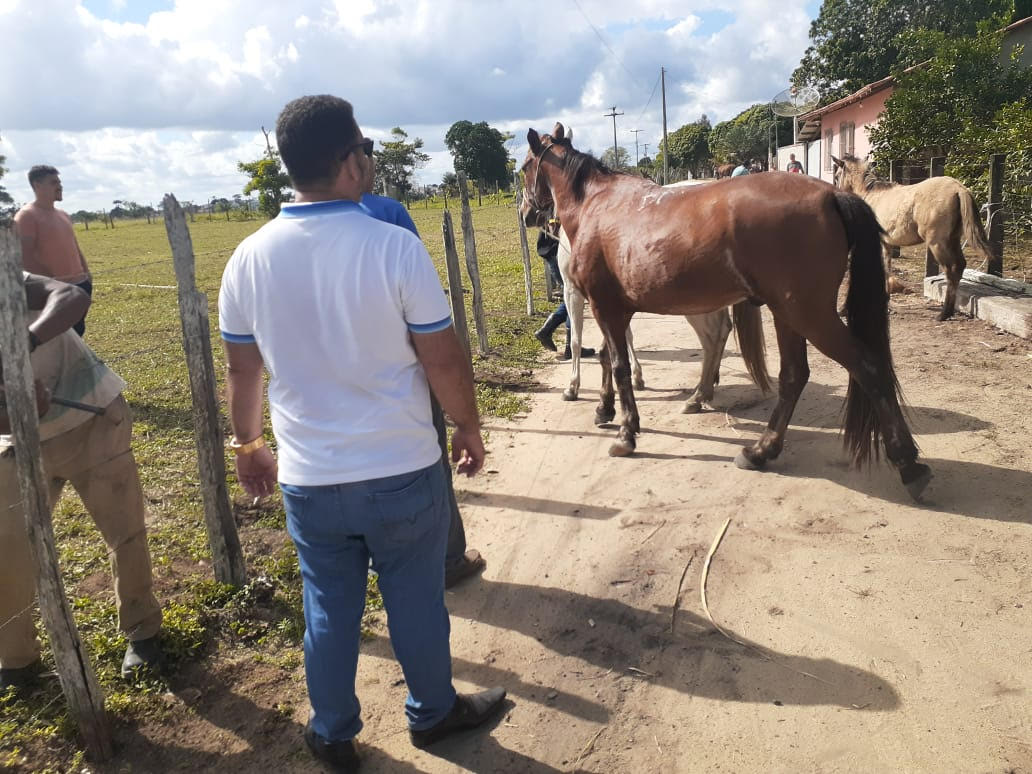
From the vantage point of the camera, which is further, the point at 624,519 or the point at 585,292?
the point at 585,292

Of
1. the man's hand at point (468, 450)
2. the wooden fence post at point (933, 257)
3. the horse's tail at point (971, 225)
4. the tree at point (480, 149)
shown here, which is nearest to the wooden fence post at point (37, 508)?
the man's hand at point (468, 450)

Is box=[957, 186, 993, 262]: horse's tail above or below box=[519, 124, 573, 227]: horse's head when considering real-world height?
below

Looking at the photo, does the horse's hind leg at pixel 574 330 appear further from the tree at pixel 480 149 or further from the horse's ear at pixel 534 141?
the tree at pixel 480 149

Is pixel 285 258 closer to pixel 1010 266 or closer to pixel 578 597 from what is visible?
pixel 578 597

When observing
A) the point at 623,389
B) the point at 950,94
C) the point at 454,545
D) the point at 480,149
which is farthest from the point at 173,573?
the point at 480,149

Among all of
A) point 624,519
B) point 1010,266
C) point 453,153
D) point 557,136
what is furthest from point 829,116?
point 453,153

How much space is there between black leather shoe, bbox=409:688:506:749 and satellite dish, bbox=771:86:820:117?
89.9 ft

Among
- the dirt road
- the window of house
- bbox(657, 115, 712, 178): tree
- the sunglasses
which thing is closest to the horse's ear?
the dirt road

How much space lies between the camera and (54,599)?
7.30 feet

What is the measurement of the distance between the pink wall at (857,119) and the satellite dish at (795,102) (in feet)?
2.90

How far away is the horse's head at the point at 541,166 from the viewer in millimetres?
5363

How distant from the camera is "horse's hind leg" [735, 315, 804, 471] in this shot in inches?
170

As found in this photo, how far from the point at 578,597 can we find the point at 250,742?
147 centimetres

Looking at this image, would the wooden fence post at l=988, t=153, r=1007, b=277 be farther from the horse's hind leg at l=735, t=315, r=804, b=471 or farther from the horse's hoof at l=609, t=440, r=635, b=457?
the horse's hoof at l=609, t=440, r=635, b=457
